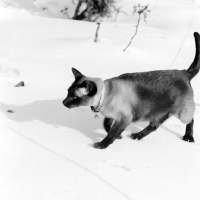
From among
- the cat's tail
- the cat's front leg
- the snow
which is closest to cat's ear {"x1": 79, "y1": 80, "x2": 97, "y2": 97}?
the cat's front leg

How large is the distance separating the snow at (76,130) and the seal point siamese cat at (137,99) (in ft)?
0.63

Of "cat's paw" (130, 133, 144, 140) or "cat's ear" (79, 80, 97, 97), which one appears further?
"cat's paw" (130, 133, 144, 140)

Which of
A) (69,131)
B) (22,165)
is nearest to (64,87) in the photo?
(69,131)

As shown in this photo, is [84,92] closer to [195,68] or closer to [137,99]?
[137,99]

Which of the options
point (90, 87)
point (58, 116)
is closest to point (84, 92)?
point (90, 87)

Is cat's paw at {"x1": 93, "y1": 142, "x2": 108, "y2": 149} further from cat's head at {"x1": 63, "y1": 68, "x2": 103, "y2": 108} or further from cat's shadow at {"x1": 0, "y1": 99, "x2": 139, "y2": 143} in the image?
cat's head at {"x1": 63, "y1": 68, "x2": 103, "y2": 108}

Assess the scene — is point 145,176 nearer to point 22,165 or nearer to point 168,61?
point 22,165

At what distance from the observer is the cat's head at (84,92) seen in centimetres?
270

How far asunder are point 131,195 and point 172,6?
7.44m

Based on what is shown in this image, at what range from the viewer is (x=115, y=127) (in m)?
2.83

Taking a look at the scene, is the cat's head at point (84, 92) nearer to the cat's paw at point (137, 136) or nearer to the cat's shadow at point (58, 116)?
the cat's shadow at point (58, 116)

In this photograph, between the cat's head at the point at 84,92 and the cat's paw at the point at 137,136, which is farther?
the cat's paw at the point at 137,136

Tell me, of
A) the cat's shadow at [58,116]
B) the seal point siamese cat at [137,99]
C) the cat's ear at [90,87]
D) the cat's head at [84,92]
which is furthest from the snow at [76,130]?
the cat's ear at [90,87]

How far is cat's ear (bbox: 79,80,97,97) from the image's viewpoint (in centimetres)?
268
